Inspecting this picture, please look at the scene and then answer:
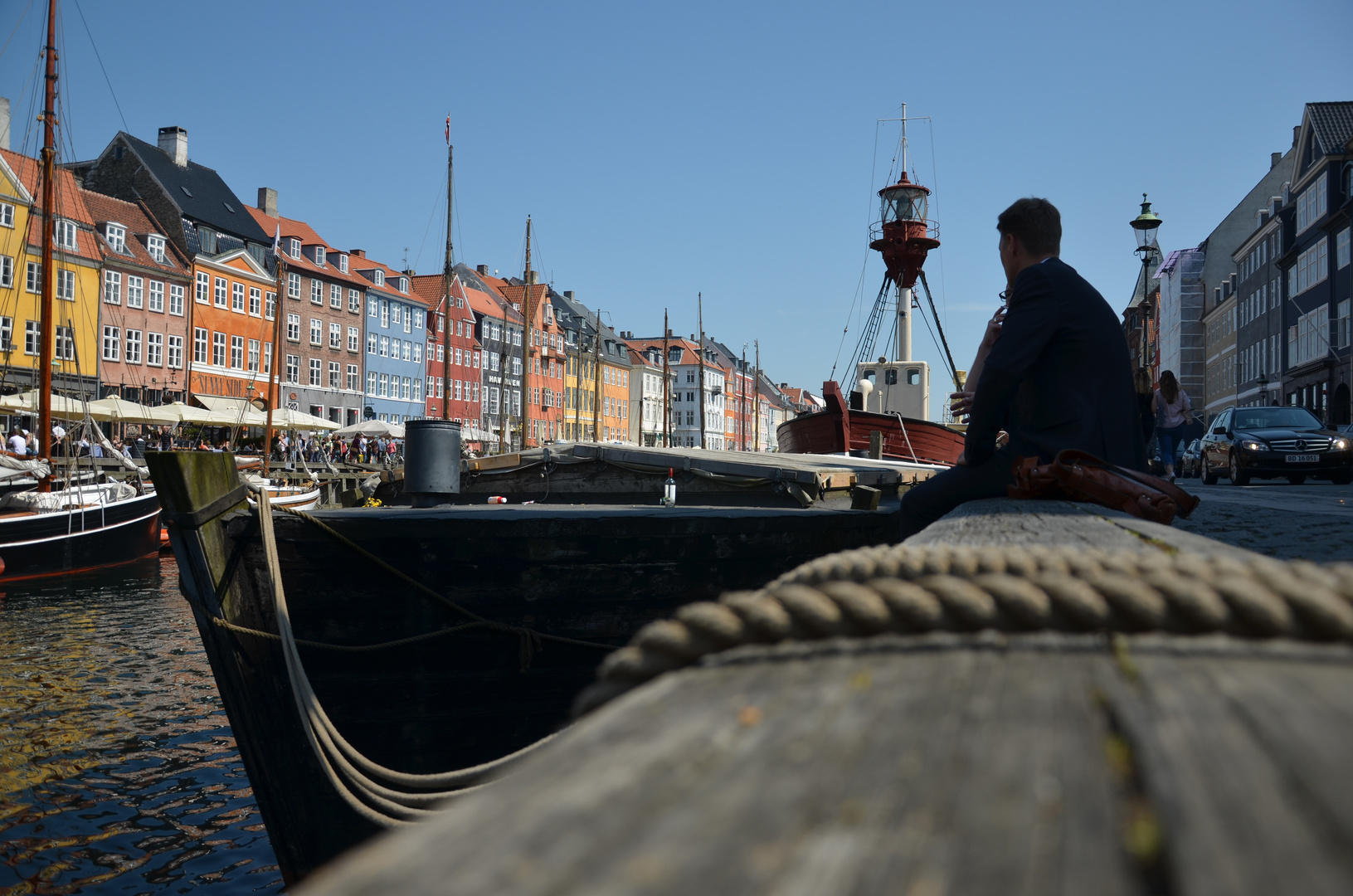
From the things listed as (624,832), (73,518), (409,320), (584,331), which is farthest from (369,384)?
(624,832)

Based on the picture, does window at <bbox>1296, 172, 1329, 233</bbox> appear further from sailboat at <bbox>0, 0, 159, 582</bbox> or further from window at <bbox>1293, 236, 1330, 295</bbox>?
sailboat at <bbox>0, 0, 159, 582</bbox>

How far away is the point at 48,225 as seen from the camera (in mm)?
23766

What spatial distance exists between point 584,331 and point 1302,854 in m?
97.7

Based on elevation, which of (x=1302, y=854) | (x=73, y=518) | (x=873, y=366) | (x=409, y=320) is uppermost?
(x=409, y=320)

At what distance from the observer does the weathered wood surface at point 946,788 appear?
50cm

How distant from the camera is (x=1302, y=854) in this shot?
0.47m

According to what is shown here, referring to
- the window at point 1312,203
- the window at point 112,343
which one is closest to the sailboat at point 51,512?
the window at point 112,343

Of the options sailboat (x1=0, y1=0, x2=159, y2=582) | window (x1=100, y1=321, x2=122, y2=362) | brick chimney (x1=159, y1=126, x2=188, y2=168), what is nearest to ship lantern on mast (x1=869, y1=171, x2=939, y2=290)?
sailboat (x1=0, y1=0, x2=159, y2=582)

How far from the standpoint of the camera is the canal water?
6.43 m

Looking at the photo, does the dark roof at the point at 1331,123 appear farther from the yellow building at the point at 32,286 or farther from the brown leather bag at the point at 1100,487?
the yellow building at the point at 32,286

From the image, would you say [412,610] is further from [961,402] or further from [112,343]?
[112,343]

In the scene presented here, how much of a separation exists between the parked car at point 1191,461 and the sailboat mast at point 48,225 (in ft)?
87.3

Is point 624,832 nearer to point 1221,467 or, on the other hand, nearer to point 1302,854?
point 1302,854

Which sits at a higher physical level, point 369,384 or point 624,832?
point 369,384
